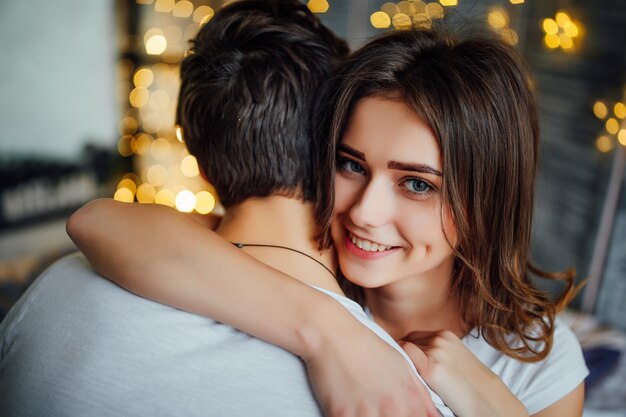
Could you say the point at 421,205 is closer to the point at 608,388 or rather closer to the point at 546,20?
the point at 608,388

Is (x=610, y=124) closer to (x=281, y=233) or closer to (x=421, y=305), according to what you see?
(x=421, y=305)

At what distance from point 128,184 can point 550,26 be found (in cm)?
251

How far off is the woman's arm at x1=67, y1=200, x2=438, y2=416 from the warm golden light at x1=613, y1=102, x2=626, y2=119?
1.67 m

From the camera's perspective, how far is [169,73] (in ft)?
11.1

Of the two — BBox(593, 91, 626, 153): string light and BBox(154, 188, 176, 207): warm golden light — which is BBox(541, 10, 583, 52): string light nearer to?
BBox(593, 91, 626, 153): string light

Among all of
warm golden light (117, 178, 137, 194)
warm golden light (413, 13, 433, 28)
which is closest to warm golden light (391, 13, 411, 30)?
warm golden light (413, 13, 433, 28)

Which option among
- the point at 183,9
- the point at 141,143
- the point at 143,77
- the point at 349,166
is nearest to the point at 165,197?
the point at 141,143

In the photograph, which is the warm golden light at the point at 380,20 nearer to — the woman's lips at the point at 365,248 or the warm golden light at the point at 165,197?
the warm golden light at the point at 165,197

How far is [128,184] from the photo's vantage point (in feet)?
11.8

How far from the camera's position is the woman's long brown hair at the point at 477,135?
44.6 inches

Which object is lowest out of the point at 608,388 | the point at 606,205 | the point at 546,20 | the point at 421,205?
the point at 608,388

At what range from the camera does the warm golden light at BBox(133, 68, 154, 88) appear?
340 centimetres

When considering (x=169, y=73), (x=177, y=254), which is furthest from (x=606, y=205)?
(x=169, y=73)

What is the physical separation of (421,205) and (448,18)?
0.48 m
